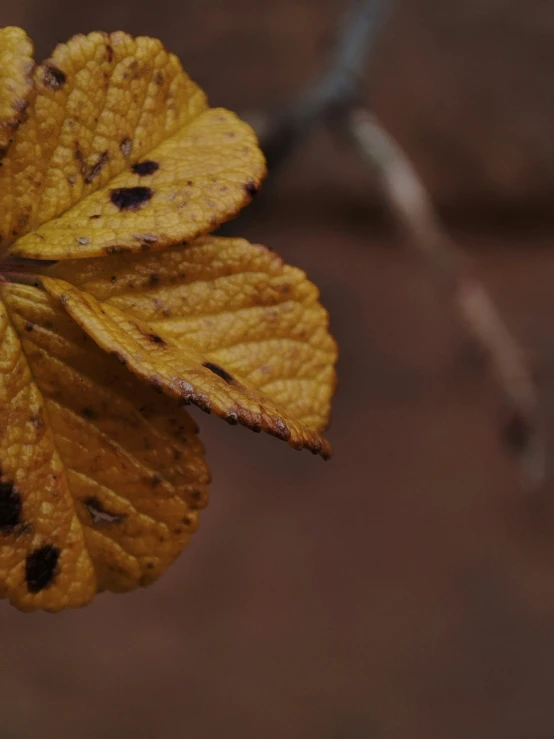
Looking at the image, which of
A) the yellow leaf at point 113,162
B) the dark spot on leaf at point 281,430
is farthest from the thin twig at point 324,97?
the dark spot on leaf at point 281,430

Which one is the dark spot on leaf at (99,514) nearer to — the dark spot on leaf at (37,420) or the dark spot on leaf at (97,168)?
the dark spot on leaf at (37,420)

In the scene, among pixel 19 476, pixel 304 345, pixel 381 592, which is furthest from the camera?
pixel 381 592

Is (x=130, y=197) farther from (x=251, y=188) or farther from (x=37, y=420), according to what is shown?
(x=37, y=420)

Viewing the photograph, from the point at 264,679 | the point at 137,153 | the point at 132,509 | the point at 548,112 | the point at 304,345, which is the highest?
the point at 137,153

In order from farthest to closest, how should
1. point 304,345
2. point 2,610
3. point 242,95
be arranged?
1. point 242,95
2. point 2,610
3. point 304,345

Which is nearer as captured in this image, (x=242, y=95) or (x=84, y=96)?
(x=84, y=96)

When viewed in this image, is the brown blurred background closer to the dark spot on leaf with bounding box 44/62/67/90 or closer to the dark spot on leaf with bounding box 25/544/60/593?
the dark spot on leaf with bounding box 25/544/60/593

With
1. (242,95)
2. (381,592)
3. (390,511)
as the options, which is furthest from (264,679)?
(242,95)

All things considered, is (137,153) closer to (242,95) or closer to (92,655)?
(92,655)
